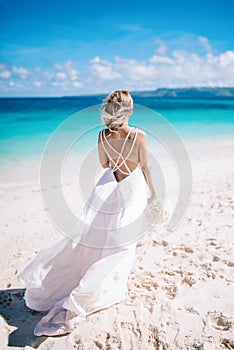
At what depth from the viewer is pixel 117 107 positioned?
3.06 m

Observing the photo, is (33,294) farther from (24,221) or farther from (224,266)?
(24,221)

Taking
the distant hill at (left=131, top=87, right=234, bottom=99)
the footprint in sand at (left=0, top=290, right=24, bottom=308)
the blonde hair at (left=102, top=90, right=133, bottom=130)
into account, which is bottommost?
the footprint in sand at (left=0, top=290, right=24, bottom=308)

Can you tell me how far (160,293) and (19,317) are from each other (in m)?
1.39

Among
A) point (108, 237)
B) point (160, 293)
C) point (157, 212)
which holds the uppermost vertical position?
point (157, 212)

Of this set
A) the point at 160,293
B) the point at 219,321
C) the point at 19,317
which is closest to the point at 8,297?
the point at 19,317

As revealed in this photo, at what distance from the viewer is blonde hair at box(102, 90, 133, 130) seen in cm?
304

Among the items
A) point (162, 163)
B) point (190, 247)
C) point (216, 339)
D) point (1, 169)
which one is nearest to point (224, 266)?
point (190, 247)

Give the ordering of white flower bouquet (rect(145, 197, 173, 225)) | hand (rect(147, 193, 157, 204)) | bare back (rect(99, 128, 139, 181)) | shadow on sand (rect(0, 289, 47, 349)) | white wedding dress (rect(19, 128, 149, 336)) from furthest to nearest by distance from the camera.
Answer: hand (rect(147, 193, 157, 204)), white flower bouquet (rect(145, 197, 173, 225)), bare back (rect(99, 128, 139, 181)), white wedding dress (rect(19, 128, 149, 336)), shadow on sand (rect(0, 289, 47, 349))

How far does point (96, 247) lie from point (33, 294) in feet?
2.46

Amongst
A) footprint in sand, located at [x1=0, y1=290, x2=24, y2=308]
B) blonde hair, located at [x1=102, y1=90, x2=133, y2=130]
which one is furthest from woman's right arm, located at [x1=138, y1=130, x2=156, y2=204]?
footprint in sand, located at [x1=0, y1=290, x2=24, y2=308]

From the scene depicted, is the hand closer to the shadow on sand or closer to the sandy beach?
the sandy beach

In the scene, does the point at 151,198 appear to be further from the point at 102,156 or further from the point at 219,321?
the point at 219,321

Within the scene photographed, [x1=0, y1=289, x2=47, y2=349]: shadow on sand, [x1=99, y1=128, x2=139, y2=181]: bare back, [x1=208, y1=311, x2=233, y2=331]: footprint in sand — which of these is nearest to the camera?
[x1=208, y1=311, x2=233, y2=331]: footprint in sand

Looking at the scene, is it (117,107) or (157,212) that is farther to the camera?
(157,212)
